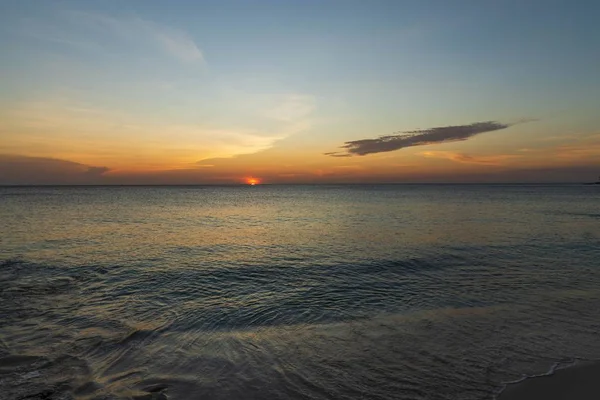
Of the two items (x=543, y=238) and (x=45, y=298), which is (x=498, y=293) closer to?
(x=45, y=298)

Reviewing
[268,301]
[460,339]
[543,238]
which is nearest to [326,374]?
[460,339]

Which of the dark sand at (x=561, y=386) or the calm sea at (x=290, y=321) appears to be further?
the calm sea at (x=290, y=321)

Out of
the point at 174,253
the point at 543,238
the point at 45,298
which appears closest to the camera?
the point at 45,298

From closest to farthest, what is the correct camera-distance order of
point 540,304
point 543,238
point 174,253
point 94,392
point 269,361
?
1. point 94,392
2. point 269,361
3. point 540,304
4. point 174,253
5. point 543,238

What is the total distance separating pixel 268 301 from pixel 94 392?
707 centimetres

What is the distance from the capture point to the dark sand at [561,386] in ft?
22.8

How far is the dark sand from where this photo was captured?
6.95m

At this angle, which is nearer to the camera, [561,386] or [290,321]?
[561,386]

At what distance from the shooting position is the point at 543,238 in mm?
30047

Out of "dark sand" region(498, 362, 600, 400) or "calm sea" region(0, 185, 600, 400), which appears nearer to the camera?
"dark sand" region(498, 362, 600, 400)

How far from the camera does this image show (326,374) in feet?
26.2

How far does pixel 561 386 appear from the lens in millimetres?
7305

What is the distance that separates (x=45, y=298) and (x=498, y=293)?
17612 mm

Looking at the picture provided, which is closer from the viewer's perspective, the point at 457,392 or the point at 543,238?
the point at 457,392
